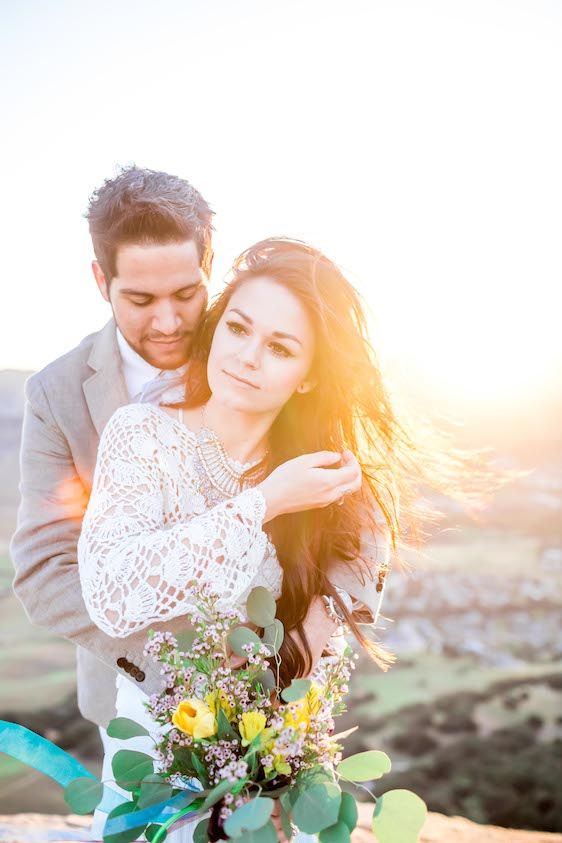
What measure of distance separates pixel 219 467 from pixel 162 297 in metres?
0.71

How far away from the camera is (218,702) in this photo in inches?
57.4

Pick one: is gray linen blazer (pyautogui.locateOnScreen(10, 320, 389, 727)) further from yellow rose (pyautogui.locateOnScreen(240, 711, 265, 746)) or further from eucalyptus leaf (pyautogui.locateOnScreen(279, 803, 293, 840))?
yellow rose (pyautogui.locateOnScreen(240, 711, 265, 746))

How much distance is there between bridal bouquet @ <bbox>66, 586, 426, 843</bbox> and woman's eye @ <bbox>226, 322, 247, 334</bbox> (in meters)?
0.79

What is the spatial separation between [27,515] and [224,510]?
45.8 inches

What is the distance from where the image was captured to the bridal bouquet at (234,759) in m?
1.39

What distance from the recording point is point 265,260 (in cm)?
221

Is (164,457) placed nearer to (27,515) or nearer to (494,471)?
(27,515)

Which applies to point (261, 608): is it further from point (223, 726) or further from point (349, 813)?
point (349, 813)

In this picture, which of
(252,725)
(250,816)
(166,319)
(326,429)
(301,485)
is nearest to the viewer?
(250,816)

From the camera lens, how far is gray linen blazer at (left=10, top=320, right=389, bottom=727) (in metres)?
2.51

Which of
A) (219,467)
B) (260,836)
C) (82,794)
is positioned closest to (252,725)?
(260,836)

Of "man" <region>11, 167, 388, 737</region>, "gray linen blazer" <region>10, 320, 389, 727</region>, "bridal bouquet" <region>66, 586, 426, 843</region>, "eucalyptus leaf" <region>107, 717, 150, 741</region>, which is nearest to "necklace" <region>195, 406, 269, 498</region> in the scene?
"man" <region>11, 167, 388, 737</region>

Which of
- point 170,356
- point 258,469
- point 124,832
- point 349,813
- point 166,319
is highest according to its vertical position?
point 166,319

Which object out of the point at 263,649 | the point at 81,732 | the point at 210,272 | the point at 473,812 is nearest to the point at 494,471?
the point at 210,272
